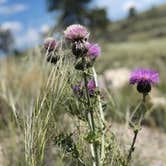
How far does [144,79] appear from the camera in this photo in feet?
10.1

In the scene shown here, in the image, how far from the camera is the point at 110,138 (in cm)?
313

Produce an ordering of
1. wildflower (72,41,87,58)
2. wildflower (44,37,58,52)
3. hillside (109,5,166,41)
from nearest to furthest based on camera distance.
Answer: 1. wildflower (72,41,87,58)
2. wildflower (44,37,58,52)
3. hillside (109,5,166,41)

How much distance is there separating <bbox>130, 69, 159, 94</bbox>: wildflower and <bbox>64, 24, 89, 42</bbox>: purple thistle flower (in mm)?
421

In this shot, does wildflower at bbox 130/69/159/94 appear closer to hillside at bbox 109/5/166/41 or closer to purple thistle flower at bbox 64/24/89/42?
purple thistle flower at bbox 64/24/89/42

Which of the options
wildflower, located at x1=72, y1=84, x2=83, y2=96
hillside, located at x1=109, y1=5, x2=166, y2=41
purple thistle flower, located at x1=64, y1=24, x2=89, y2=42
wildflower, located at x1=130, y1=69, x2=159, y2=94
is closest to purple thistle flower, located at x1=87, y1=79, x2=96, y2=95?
wildflower, located at x1=72, y1=84, x2=83, y2=96

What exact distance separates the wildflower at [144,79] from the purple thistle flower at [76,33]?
1.38 feet

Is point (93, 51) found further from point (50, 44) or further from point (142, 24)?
point (142, 24)

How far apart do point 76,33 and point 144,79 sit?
1.58ft

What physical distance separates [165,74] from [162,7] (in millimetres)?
119768

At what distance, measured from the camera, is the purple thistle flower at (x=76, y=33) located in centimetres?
282

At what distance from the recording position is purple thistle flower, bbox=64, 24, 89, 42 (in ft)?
9.26

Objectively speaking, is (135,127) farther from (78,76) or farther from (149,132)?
(149,132)

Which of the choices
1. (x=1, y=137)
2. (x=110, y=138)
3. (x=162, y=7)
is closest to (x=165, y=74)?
(x=1, y=137)

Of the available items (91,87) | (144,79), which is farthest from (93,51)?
(144,79)
